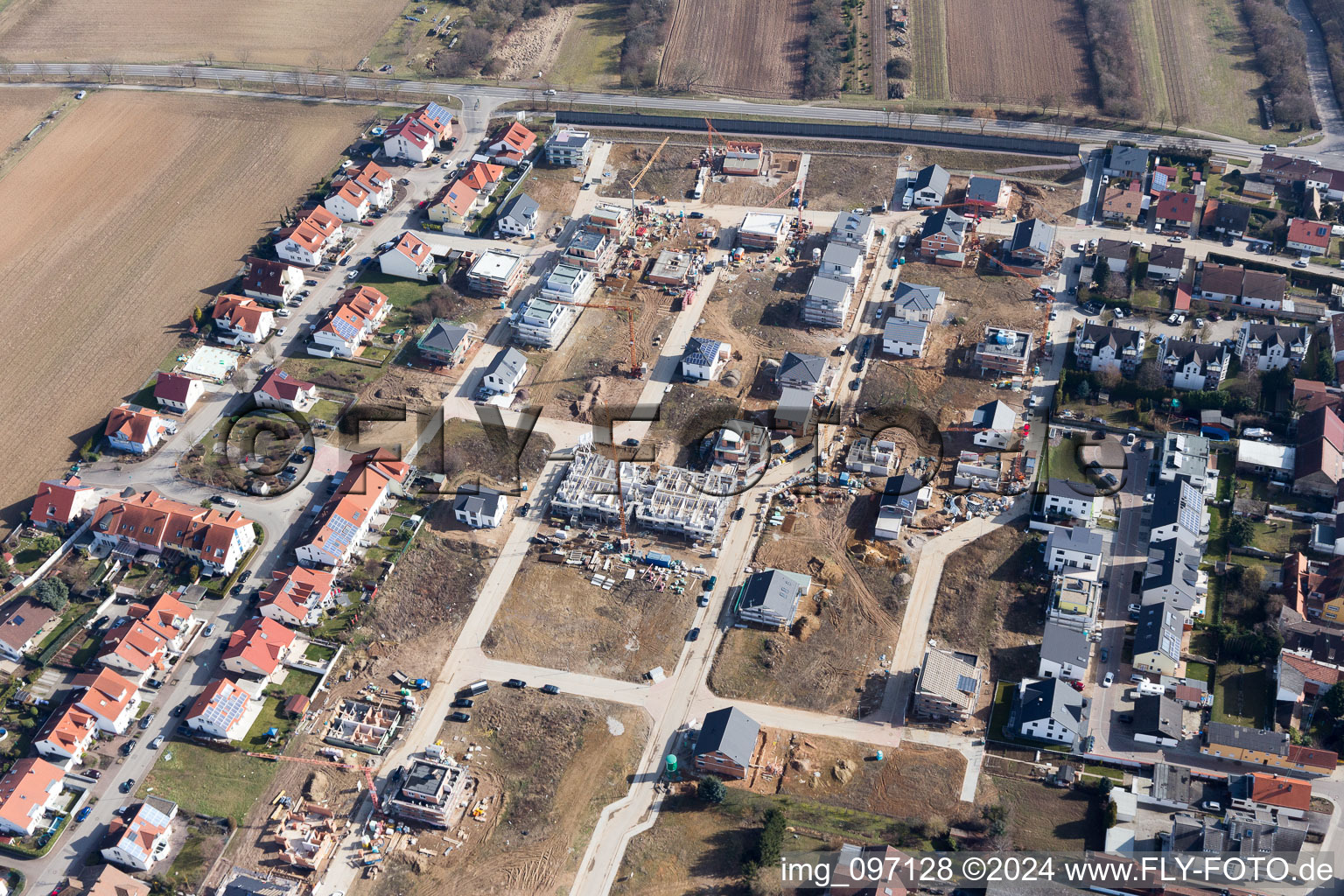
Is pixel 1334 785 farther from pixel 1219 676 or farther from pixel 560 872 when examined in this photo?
pixel 560 872

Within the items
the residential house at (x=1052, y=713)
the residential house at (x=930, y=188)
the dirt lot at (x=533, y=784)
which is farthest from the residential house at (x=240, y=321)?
the residential house at (x=1052, y=713)

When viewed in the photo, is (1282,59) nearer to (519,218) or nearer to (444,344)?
(519,218)

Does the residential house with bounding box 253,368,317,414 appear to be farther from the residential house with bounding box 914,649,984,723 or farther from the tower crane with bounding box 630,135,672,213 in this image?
the residential house with bounding box 914,649,984,723

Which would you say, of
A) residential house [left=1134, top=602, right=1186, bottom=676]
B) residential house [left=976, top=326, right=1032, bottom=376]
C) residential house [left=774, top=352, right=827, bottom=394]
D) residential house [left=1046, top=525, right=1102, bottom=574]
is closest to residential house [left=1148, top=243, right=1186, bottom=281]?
residential house [left=976, top=326, right=1032, bottom=376]

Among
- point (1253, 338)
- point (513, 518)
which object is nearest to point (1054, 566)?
point (1253, 338)

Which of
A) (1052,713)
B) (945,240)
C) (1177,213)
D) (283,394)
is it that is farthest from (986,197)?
(283,394)

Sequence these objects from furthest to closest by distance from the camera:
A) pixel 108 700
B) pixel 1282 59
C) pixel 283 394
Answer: pixel 1282 59, pixel 283 394, pixel 108 700
